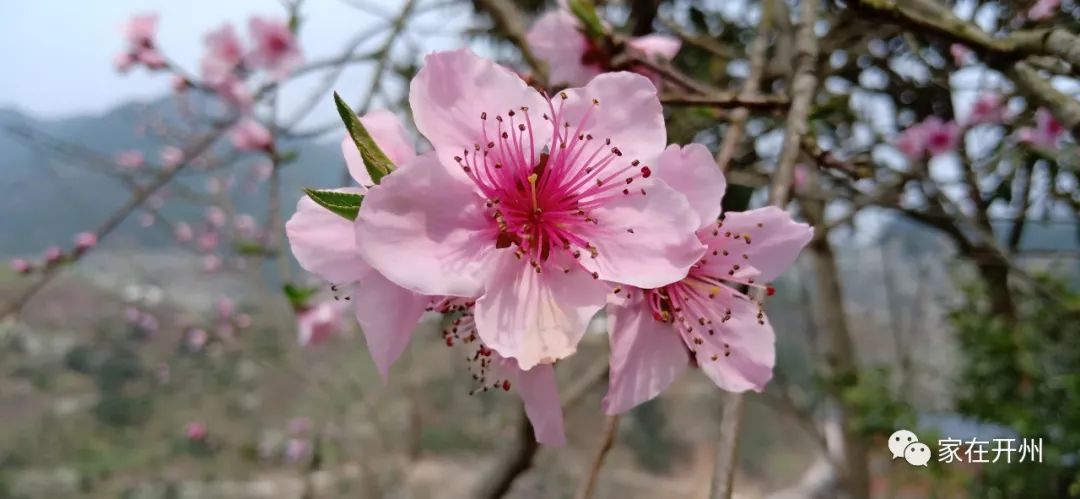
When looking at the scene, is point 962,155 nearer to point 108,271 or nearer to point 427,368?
point 427,368

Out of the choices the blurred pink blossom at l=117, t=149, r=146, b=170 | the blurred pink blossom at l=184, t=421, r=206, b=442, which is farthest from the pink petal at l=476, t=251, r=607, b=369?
the blurred pink blossom at l=117, t=149, r=146, b=170

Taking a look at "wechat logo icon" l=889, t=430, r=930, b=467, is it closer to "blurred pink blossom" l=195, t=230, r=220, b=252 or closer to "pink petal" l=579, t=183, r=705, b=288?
"pink petal" l=579, t=183, r=705, b=288

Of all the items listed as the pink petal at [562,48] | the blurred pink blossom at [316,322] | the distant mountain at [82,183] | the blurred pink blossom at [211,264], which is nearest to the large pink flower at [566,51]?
the pink petal at [562,48]

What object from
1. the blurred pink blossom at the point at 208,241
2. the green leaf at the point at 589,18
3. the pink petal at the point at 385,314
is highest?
the blurred pink blossom at the point at 208,241

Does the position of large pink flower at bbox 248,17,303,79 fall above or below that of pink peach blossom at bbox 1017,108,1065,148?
above

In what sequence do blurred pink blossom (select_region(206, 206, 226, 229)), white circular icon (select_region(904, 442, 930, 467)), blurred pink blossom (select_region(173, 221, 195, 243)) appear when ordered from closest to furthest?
white circular icon (select_region(904, 442, 930, 467)), blurred pink blossom (select_region(173, 221, 195, 243)), blurred pink blossom (select_region(206, 206, 226, 229))

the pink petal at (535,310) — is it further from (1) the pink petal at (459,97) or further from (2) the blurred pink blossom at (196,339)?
(2) the blurred pink blossom at (196,339)

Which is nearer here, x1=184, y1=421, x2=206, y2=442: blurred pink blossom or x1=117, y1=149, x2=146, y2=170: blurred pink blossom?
x1=184, y1=421, x2=206, y2=442: blurred pink blossom

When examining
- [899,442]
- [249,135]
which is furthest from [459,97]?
[249,135]

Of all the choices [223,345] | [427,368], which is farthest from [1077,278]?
[223,345]
